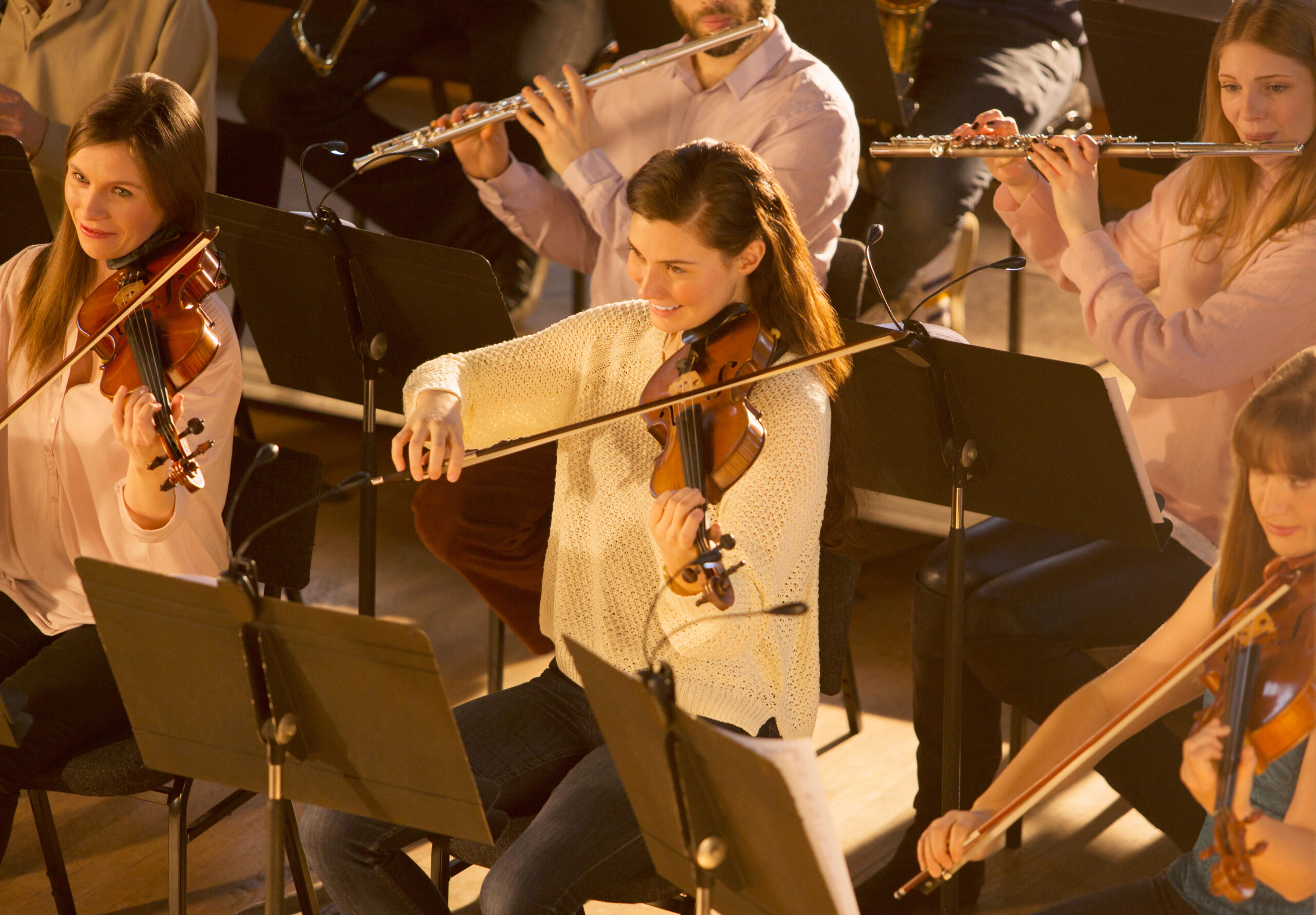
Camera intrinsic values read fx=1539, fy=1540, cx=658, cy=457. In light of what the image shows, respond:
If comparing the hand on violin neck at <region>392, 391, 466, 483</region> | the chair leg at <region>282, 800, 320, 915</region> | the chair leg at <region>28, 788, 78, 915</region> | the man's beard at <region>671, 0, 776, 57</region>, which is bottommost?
the chair leg at <region>28, 788, 78, 915</region>

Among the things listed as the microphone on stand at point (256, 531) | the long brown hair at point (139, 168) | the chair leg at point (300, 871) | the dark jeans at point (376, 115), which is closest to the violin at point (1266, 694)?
the microphone on stand at point (256, 531)

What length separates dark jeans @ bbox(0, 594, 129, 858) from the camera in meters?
1.94

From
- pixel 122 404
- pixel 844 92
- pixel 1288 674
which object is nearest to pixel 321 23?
pixel 844 92

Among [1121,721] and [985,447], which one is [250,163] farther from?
[1121,721]

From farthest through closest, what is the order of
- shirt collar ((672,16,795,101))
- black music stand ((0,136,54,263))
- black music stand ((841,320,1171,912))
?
1. shirt collar ((672,16,795,101))
2. black music stand ((0,136,54,263))
3. black music stand ((841,320,1171,912))

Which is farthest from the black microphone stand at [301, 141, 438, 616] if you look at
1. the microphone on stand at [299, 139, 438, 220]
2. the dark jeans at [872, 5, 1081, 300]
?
the dark jeans at [872, 5, 1081, 300]

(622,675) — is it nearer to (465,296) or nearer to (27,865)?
(465,296)

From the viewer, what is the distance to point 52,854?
217cm

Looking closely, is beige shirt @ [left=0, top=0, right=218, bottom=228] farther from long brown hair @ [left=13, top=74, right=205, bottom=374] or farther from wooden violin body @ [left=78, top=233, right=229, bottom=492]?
wooden violin body @ [left=78, top=233, right=229, bottom=492]

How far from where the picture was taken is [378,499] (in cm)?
375

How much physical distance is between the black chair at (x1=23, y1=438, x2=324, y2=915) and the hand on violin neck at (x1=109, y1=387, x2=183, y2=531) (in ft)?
0.53

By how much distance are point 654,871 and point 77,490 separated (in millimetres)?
975

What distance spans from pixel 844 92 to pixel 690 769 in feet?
5.24

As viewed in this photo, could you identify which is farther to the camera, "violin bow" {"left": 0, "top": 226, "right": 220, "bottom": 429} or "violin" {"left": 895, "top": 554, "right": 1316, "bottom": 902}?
"violin bow" {"left": 0, "top": 226, "right": 220, "bottom": 429}
